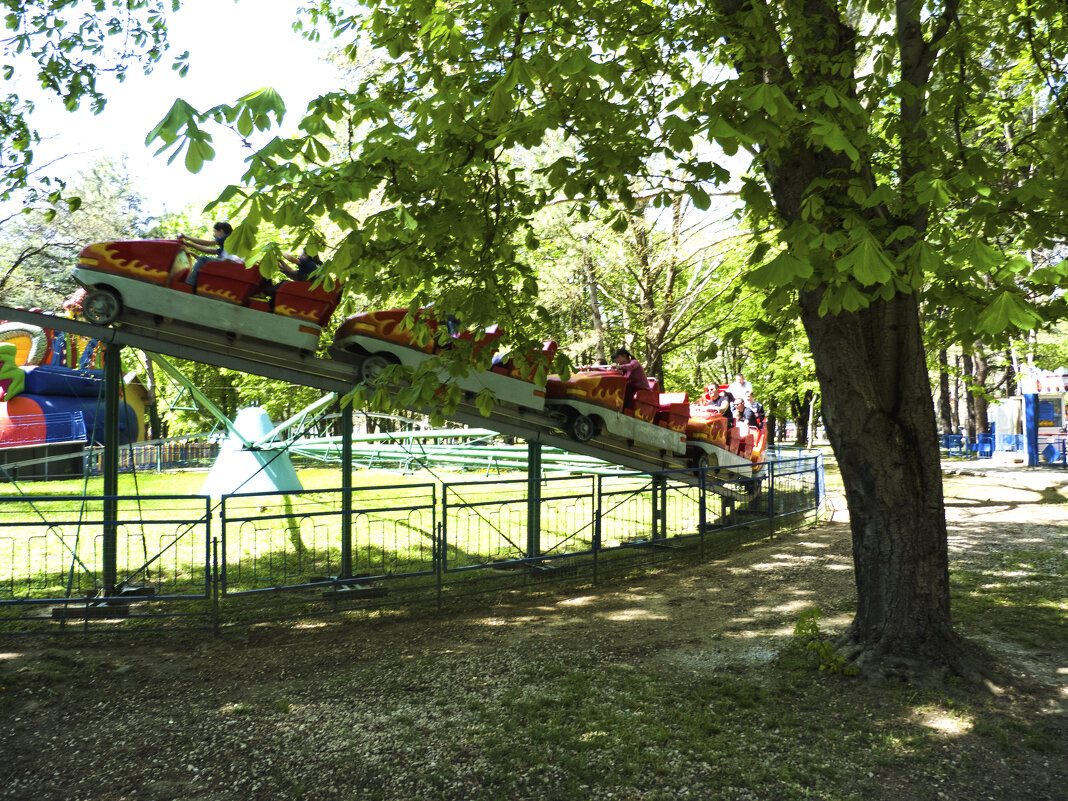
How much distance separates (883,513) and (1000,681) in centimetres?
146

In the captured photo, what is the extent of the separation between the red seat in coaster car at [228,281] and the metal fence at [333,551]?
2115 millimetres

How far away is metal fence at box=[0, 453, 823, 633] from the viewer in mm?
7805

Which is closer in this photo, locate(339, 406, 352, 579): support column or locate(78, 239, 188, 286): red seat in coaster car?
locate(78, 239, 188, 286): red seat in coaster car

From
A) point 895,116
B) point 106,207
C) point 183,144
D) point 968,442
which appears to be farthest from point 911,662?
point 106,207

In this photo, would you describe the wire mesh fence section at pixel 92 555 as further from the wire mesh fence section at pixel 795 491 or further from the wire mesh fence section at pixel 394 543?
the wire mesh fence section at pixel 795 491

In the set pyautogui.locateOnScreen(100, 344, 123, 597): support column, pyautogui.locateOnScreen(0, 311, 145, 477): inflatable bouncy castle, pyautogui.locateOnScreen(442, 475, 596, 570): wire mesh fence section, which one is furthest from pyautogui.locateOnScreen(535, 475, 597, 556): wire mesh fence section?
pyautogui.locateOnScreen(0, 311, 145, 477): inflatable bouncy castle

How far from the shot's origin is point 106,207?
33438 mm

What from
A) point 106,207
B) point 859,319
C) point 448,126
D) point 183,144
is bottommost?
point 859,319

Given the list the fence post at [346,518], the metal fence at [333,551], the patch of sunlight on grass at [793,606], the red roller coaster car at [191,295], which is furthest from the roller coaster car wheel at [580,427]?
the red roller coaster car at [191,295]

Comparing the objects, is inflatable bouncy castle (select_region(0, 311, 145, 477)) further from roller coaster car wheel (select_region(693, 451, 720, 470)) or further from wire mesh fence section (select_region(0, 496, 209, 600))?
roller coaster car wheel (select_region(693, 451, 720, 470))

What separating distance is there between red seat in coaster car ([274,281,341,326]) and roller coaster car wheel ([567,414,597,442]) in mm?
3984

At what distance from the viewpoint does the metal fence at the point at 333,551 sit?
7805 mm

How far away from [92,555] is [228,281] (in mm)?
6166

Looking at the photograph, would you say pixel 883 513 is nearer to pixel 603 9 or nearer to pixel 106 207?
pixel 603 9
